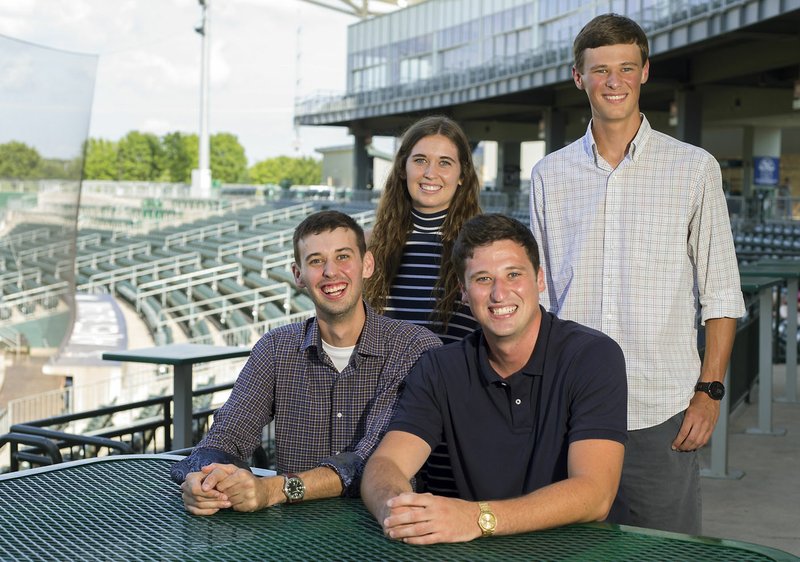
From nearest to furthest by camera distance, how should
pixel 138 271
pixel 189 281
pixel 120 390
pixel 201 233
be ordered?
1. pixel 120 390
2. pixel 189 281
3. pixel 138 271
4. pixel 201 233

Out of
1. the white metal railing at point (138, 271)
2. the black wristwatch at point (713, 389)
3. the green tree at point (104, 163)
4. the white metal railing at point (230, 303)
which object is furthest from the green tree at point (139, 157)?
the black wristwatch at point (713, 389)

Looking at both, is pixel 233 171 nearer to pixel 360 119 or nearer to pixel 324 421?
pixel 360 119

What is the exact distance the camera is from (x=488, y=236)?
8.03 ft

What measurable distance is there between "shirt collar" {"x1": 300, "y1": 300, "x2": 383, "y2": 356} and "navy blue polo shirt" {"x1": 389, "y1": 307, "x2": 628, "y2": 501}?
0.99 feet

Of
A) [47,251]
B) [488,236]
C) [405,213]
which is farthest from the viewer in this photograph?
[47,251]

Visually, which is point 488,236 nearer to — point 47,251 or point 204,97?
point 47,251

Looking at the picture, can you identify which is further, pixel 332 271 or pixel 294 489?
pixel 332 271

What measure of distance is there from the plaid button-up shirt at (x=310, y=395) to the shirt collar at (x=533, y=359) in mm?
356

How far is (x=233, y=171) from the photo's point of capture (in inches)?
4195

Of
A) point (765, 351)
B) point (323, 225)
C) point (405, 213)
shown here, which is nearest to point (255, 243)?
point (765, 351)

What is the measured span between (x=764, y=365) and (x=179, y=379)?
408 cm

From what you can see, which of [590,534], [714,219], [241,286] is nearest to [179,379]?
[714,219]

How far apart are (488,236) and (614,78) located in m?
0.68

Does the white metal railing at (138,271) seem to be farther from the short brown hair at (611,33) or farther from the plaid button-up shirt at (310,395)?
the short brown hair at (611,33)
